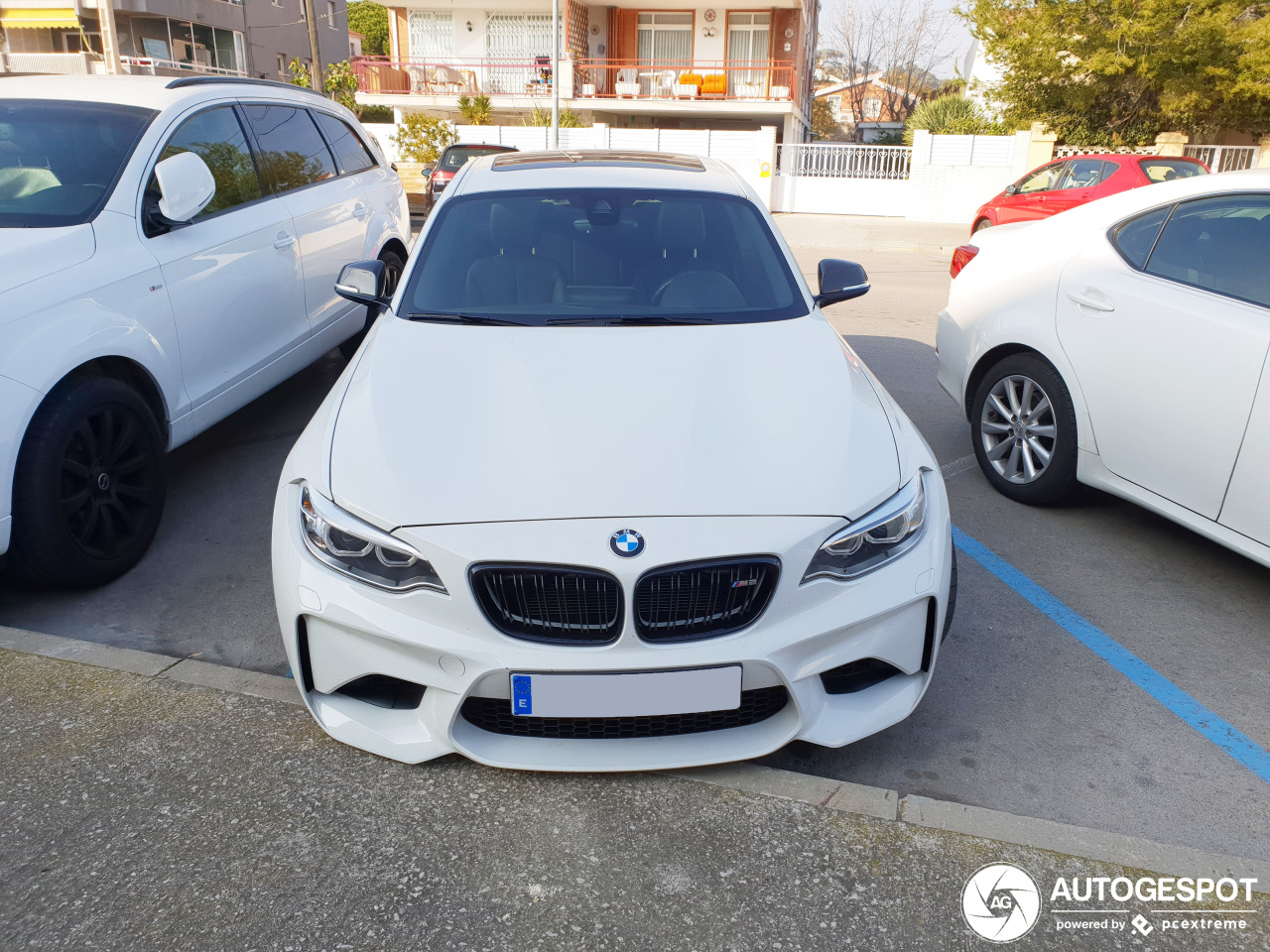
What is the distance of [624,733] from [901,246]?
57.3ft

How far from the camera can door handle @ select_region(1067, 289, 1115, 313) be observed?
4.12 meters

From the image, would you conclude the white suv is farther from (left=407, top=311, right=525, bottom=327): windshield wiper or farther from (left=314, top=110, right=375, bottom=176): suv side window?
(left=407, top=311, right=525, bottom=327): windshield wiper

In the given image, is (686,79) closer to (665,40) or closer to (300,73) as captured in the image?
(665,40)

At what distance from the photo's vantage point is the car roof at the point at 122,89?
177 inches

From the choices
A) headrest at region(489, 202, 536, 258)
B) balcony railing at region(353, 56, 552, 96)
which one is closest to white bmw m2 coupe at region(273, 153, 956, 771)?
headrest at region(489, 202, 536, 258)

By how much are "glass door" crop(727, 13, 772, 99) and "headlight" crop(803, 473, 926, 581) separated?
33.9 metres

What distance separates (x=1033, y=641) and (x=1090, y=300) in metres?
1.59

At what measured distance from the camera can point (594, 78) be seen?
112 feet

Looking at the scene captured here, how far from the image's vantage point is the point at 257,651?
346cm

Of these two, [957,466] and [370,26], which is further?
[370,26]

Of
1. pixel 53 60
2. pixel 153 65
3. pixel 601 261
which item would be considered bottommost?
pixel 601 261

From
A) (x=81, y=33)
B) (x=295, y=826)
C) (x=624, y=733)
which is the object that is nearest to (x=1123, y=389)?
(x=624, y=733)

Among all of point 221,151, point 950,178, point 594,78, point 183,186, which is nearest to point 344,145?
point 221,151

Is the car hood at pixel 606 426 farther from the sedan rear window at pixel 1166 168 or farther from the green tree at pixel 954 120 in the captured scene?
the green tree at pixel 954 120
